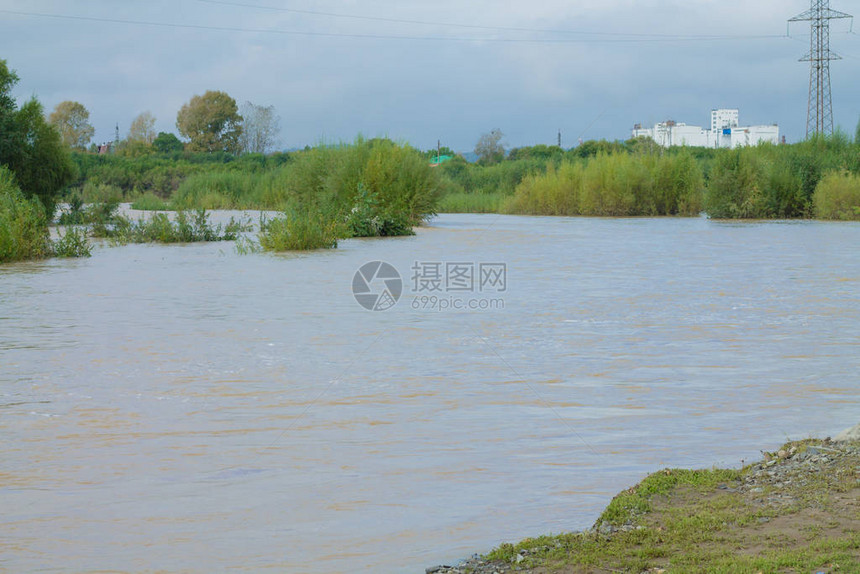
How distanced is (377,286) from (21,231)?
7627 millimetres

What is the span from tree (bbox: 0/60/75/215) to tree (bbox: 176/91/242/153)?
5156 centimetres

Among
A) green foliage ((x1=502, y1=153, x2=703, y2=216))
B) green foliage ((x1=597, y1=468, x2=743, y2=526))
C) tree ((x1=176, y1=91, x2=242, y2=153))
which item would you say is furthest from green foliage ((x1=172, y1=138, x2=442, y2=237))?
tree ((x1=176, y1=91, x2=242, y2=153))

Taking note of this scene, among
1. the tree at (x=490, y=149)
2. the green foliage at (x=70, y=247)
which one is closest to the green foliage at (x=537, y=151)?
the tree at (x=490, y=149)

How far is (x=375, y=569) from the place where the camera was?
3527 millimetres

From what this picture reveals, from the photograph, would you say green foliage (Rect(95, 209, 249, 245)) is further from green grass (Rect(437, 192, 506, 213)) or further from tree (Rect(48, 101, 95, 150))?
tree (Rect(48, 101, 95, 150))

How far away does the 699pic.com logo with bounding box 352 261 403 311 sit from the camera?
11879mm

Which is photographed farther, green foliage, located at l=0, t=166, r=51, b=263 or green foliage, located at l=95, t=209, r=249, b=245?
green foliage, located at l=95, t=209, r=249, b=245

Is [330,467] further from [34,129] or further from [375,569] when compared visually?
[34,129]

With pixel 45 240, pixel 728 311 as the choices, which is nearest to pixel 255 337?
pixel 728 311

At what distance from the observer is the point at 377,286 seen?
13602mm
